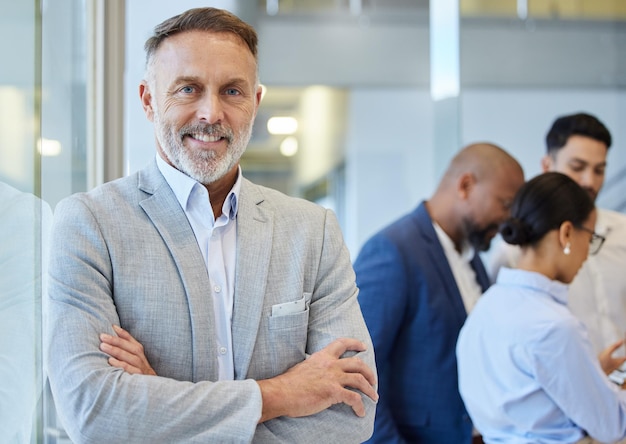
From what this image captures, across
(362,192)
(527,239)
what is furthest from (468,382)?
(362,192)

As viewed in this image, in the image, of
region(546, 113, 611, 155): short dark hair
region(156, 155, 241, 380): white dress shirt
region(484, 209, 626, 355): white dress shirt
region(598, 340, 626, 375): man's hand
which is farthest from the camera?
region(546, 113, 611, 155): short dark hair

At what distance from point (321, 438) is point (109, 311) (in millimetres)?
493

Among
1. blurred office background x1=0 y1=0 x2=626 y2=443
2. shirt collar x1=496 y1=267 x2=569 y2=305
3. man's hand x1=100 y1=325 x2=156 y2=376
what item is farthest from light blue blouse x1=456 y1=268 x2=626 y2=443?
blurred office background x1=0 y1=0 x2=626 y2=443

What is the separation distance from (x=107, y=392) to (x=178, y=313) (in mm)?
224

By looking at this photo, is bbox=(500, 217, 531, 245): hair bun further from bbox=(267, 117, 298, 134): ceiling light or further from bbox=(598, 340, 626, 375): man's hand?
bbox=(267, 117, 298, 134): ceiling light

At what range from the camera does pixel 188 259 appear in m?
1.63

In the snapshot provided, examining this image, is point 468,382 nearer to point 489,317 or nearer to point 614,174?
point 489,317

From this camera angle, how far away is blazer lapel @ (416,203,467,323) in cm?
276

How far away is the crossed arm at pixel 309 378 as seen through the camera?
1494 millimetres

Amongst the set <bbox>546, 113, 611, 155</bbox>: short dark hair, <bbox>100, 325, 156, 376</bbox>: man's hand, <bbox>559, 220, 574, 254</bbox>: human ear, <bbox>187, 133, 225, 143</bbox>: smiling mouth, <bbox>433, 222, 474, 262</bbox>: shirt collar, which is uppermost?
<bbox>546, 113, 611, 155</bbox>: short dark hair

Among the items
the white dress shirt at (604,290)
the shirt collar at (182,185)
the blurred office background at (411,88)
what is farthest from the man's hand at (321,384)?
the blurred office background at (411,88)

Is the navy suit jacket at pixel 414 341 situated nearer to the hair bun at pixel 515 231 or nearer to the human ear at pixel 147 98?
the hair bun at pixel 515 231

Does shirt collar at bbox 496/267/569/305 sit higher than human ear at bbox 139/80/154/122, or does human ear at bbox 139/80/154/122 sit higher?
human ear at bbox 139/80/154/122

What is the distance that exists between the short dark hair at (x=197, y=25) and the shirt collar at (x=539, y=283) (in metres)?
1.10
